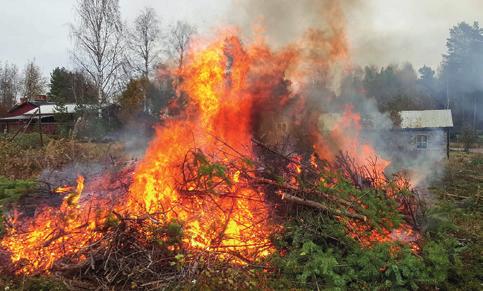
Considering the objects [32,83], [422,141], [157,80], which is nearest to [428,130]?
[422,141]

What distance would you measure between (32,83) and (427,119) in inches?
2019

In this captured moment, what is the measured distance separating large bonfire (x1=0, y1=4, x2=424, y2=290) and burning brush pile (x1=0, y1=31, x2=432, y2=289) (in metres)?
0.02

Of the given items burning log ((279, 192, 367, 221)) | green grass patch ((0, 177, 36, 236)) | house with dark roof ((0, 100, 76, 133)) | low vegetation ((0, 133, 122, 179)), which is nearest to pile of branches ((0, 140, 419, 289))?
burning log ((279, 192, 367, 221))

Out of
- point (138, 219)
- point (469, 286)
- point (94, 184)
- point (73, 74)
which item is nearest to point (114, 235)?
point (138, 219)

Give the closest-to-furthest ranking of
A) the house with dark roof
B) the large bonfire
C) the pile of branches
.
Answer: the pile of branches, the large bonfire, the house with dark roof

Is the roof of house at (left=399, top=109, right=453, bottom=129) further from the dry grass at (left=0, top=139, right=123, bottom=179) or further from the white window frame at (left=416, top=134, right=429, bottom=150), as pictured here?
the dry grass at (left=0, top=139, right=123, bottom=179)

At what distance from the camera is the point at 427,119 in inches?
1096

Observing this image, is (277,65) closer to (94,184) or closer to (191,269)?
(94,184)

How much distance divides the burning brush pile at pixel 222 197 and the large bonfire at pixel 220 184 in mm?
21

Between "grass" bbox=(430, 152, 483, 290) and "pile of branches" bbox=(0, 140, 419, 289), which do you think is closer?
"pile of branches" bbox=(0, 140, 419, 289)

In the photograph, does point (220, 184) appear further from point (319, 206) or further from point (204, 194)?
point (319, 206)

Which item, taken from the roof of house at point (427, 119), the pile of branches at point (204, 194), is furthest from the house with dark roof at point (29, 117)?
the roof of house at point (427, 119)

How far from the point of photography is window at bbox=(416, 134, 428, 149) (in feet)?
85.5

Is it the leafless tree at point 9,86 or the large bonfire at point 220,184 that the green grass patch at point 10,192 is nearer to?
the large bonfire at point 220,184
